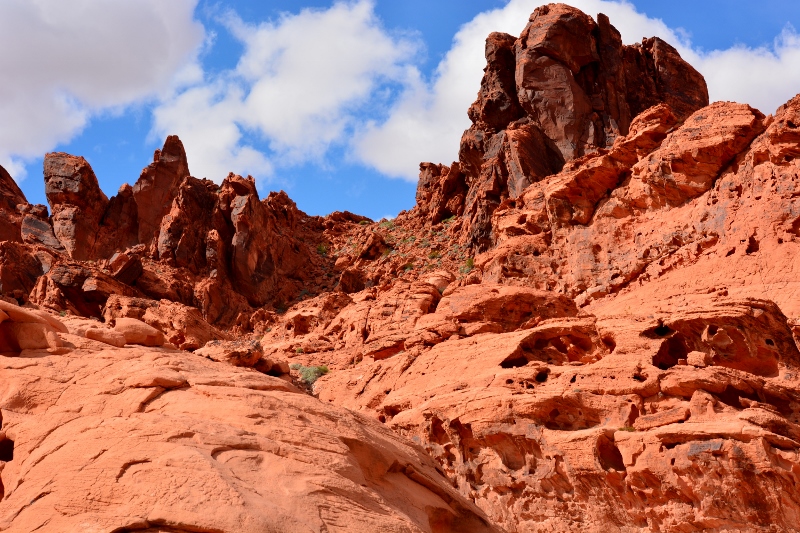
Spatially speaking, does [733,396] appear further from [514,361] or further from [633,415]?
[514,361]

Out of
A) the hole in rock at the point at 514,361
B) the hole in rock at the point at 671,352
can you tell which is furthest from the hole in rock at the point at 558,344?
the hole in rock at the point at 671,352

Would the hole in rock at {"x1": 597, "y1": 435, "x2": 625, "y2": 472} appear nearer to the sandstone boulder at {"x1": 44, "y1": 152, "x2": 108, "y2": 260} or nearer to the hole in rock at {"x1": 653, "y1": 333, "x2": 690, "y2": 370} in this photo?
the hole in rock at {"x1": 653, "y1": 333, "x2": 690, "y2": 370}

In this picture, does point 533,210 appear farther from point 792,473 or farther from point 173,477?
point 173,477

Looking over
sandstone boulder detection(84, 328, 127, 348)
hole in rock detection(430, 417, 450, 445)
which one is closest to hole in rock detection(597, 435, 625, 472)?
hole in rock detection(430, 417, 450, 445)

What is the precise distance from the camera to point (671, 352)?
1588 centimetres

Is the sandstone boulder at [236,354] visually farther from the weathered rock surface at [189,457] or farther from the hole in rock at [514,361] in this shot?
the hole in rock at [514,361]

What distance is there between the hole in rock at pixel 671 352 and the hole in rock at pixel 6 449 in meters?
11.4

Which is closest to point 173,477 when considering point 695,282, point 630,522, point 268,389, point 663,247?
point 268,389

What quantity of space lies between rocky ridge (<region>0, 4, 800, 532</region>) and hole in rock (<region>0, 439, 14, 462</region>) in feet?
0.07

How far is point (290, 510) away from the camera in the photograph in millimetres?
6934

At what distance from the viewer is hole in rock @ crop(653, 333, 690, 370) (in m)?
15.5

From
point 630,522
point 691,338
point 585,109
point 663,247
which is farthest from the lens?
point 585,109

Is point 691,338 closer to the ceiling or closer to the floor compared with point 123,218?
closer to the floor

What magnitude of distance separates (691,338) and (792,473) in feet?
13.5
